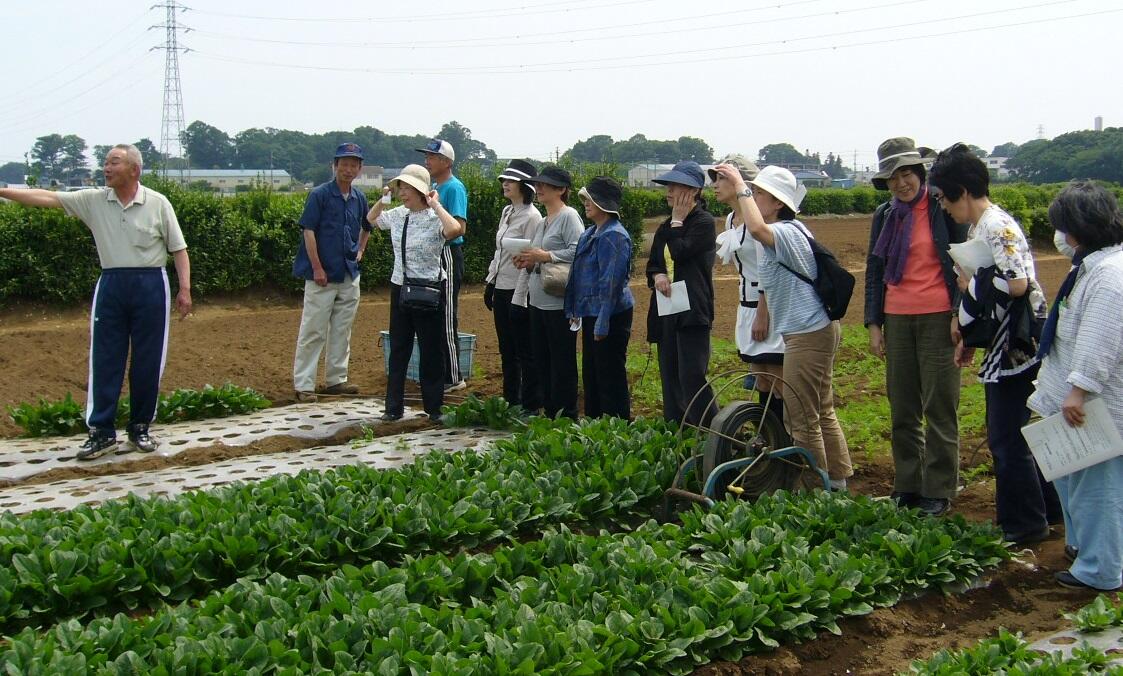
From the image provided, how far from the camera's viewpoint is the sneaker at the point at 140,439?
7.17 meters

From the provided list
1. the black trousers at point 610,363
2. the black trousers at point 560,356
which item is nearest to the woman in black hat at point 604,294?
the black trousers at point 610,363

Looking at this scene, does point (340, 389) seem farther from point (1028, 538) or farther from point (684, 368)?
point (1028, 538)

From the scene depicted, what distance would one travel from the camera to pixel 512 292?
8242 millimetres

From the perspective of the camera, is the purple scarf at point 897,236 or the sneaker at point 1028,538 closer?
the sneaker at point 1028,538

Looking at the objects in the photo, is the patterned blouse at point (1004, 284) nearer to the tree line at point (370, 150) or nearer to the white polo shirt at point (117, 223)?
the white polo shirt at point (117, 223)

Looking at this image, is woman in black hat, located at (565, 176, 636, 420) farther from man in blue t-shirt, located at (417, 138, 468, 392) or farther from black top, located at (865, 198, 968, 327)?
black top, located at (865, 198, 968, 327)

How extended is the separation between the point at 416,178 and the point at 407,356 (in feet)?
4.46

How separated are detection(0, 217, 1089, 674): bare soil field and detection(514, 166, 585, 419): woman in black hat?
6.26 ft

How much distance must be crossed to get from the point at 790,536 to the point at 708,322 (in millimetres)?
1966

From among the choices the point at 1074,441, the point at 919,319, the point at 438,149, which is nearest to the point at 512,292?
the point at 438,149

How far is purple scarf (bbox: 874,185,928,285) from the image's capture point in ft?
18.1

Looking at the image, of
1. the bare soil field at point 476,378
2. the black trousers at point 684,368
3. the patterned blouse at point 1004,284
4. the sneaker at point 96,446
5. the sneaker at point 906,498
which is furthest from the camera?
the sneaker at point 96,446

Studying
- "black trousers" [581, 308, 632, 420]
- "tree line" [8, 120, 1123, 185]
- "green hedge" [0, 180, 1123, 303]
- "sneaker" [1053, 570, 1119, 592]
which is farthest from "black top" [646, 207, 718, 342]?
"tree line" [8, 120, 1123, 185]

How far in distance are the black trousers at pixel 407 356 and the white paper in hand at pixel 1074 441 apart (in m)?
4.51
